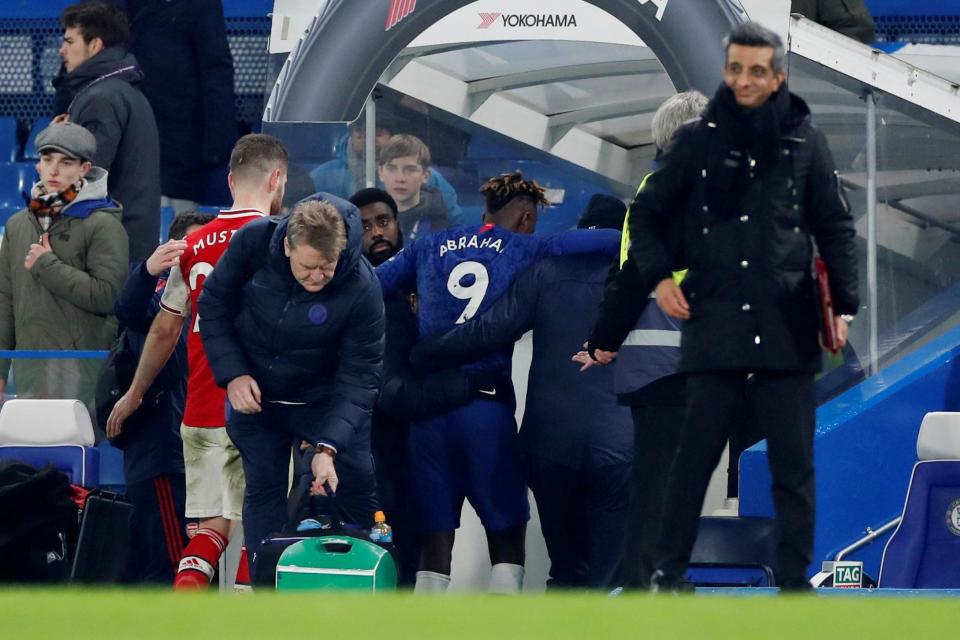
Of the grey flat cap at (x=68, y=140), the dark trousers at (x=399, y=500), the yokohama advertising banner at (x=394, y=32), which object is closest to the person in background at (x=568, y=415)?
the dark trousers at (x=399, y=500)

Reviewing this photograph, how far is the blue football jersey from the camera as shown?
795cm

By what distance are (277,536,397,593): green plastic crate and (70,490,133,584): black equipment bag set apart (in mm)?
1014

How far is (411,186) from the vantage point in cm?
941

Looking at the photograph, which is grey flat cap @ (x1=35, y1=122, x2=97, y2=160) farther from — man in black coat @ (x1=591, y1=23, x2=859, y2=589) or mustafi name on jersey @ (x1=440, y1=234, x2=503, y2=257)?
man in black coat @ (x1=591, y1=23, x2=859, y2=589)

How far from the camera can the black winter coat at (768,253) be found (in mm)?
5984

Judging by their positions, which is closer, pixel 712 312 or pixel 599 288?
pixel 712 312

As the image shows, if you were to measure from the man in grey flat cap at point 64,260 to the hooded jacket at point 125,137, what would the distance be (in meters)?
0.72

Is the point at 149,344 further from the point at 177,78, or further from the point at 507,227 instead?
the point at 177,78

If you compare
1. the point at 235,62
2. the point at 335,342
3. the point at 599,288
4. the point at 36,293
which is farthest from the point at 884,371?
the point at 235,62

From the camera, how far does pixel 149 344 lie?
27.5ft

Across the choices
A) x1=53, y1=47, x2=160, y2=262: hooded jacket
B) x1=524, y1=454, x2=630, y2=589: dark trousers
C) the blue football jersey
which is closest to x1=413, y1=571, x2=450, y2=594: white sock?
x1=524, y1=454, x2=630, y2=589: dark trousers

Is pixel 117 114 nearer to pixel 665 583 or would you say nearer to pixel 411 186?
pixel 411 186

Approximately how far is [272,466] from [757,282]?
2285 mm

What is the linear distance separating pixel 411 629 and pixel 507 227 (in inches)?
170
